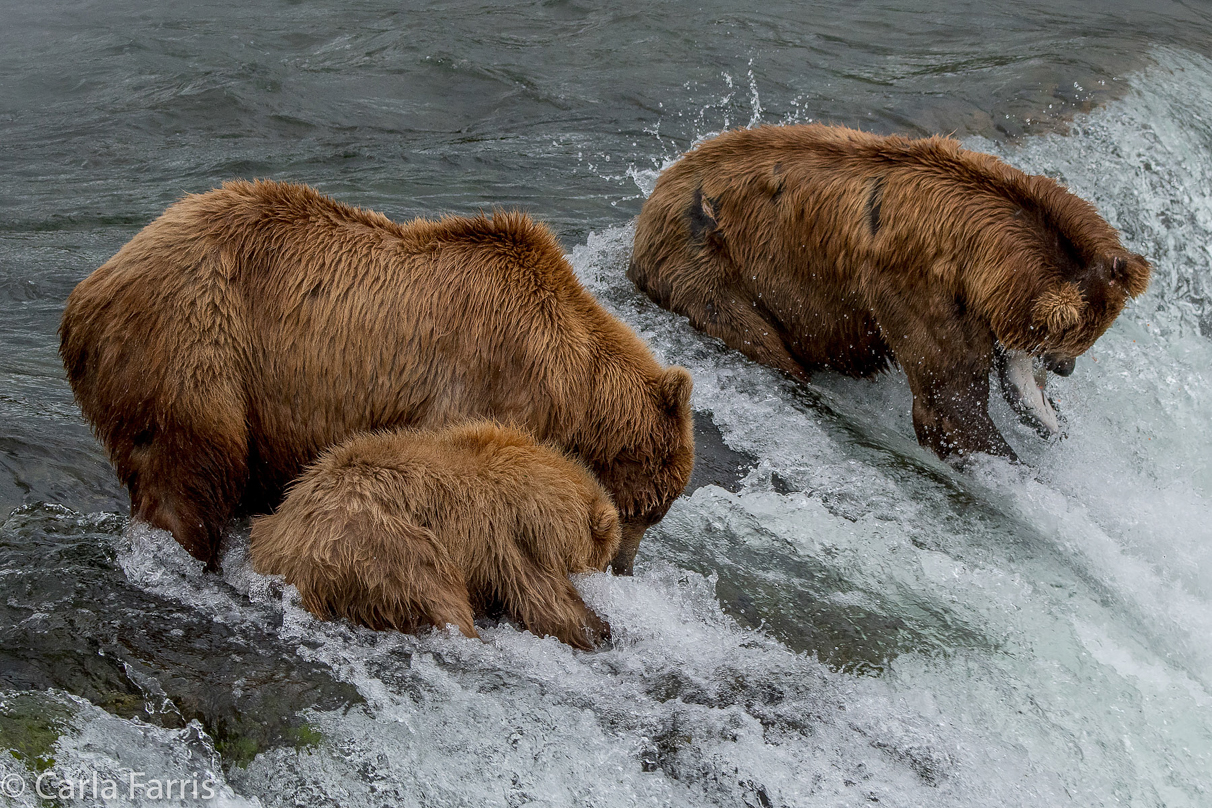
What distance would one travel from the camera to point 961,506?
229 inches

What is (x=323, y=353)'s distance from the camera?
4105 mm

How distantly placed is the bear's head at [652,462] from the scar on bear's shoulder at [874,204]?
2088mm

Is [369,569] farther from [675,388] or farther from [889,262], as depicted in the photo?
[889,262]

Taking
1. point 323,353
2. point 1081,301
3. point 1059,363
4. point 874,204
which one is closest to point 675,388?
point 323,353

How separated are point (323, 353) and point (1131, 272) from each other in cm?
374

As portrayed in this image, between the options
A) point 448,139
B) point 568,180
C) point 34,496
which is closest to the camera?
point 34,496

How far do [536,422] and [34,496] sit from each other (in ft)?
6.82

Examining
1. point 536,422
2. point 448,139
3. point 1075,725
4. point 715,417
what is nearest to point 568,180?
point 448,139

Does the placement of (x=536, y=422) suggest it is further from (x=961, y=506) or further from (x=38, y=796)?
(x=961, y=506)

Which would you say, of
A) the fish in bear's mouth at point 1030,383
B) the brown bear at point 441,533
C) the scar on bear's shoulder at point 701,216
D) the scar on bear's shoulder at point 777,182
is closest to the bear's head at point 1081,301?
the fish in bear's mouth at point 1030,383

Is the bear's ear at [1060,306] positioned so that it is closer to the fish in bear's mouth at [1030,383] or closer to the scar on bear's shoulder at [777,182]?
the fish in bear's mouth at [1030,383]

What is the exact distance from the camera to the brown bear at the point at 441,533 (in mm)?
3725

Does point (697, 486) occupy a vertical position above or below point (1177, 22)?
below

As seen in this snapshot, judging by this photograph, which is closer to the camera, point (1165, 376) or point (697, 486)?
point (697, 486)
